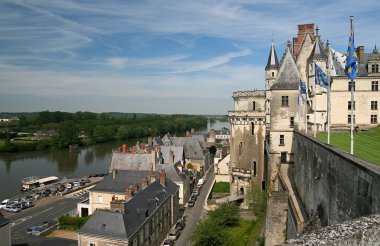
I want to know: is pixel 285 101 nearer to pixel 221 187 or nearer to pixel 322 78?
pixel 322 78

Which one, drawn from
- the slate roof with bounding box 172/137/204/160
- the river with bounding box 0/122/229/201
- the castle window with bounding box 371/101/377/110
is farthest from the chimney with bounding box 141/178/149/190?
the river with bounding box 0/122/229/201

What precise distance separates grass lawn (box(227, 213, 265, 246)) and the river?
27883 millimetres

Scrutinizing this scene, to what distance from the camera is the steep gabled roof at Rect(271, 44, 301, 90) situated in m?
22.1

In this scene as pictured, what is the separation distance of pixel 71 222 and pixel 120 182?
16.2 feet

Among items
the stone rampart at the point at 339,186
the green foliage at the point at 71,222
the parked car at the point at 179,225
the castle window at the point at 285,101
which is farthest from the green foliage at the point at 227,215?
the stone rampart at the point at 339,186

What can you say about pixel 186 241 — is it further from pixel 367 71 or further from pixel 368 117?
pixel 367 71

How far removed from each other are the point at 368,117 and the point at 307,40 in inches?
313

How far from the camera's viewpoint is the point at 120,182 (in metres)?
28.8

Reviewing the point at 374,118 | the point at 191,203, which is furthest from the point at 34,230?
the point at 374,118

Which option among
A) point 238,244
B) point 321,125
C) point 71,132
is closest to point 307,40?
point 321,125

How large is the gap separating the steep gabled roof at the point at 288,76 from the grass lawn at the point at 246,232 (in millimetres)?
8977

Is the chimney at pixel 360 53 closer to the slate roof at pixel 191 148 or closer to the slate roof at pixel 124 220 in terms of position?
the slate roof at pixel 124 220

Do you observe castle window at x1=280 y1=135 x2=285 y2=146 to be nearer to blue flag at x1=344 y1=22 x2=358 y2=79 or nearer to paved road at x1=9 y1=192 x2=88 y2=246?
blue flag at x1=344 y1=22 x2=358 y2=79

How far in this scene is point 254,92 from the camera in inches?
1121
